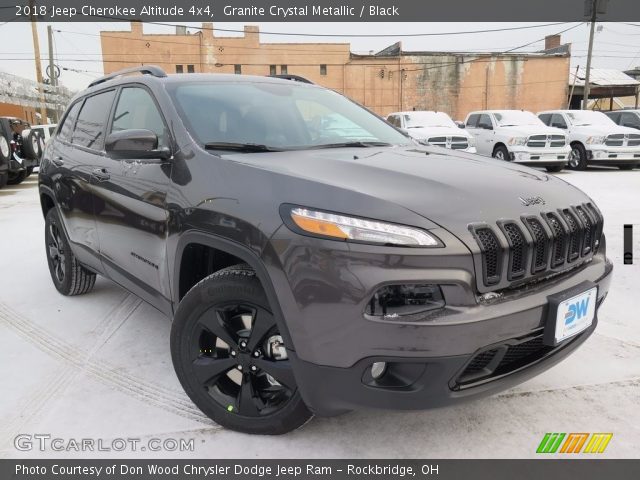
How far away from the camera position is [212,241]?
2.26 m

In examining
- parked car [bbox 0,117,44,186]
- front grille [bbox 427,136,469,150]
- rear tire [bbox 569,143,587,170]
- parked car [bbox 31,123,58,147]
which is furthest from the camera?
rear tire [bbox 569,143,587,170]

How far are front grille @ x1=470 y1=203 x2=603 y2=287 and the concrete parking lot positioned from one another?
659mm

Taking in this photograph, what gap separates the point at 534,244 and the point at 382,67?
145 ft

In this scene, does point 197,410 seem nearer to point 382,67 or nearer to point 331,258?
point 331,258

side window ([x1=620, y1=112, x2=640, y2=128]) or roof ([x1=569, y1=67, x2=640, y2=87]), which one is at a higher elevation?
roof ([x1=569, y1=67, x2=640, y2=87])

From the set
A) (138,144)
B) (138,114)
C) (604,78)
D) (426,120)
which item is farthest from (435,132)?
(604,78)

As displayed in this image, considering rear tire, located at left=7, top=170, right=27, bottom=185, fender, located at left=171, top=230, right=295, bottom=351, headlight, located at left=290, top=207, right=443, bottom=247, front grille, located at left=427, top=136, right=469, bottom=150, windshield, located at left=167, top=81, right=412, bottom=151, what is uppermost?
windshield, located at left=167, top=81, right=412, bottom=151

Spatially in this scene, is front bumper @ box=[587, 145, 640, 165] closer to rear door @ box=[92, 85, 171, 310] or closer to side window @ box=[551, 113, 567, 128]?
side window @ box=[551, 113, 567, 128]

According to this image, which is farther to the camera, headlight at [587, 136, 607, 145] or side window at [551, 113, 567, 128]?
side window at [551, 113, 567, 128]

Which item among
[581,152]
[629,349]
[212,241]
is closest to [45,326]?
[212,241]

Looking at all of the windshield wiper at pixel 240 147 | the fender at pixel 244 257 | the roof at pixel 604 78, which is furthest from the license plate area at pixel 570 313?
the roof at pixel 604 78

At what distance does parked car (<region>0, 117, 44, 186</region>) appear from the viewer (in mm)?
11314

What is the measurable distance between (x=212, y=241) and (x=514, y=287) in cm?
123
